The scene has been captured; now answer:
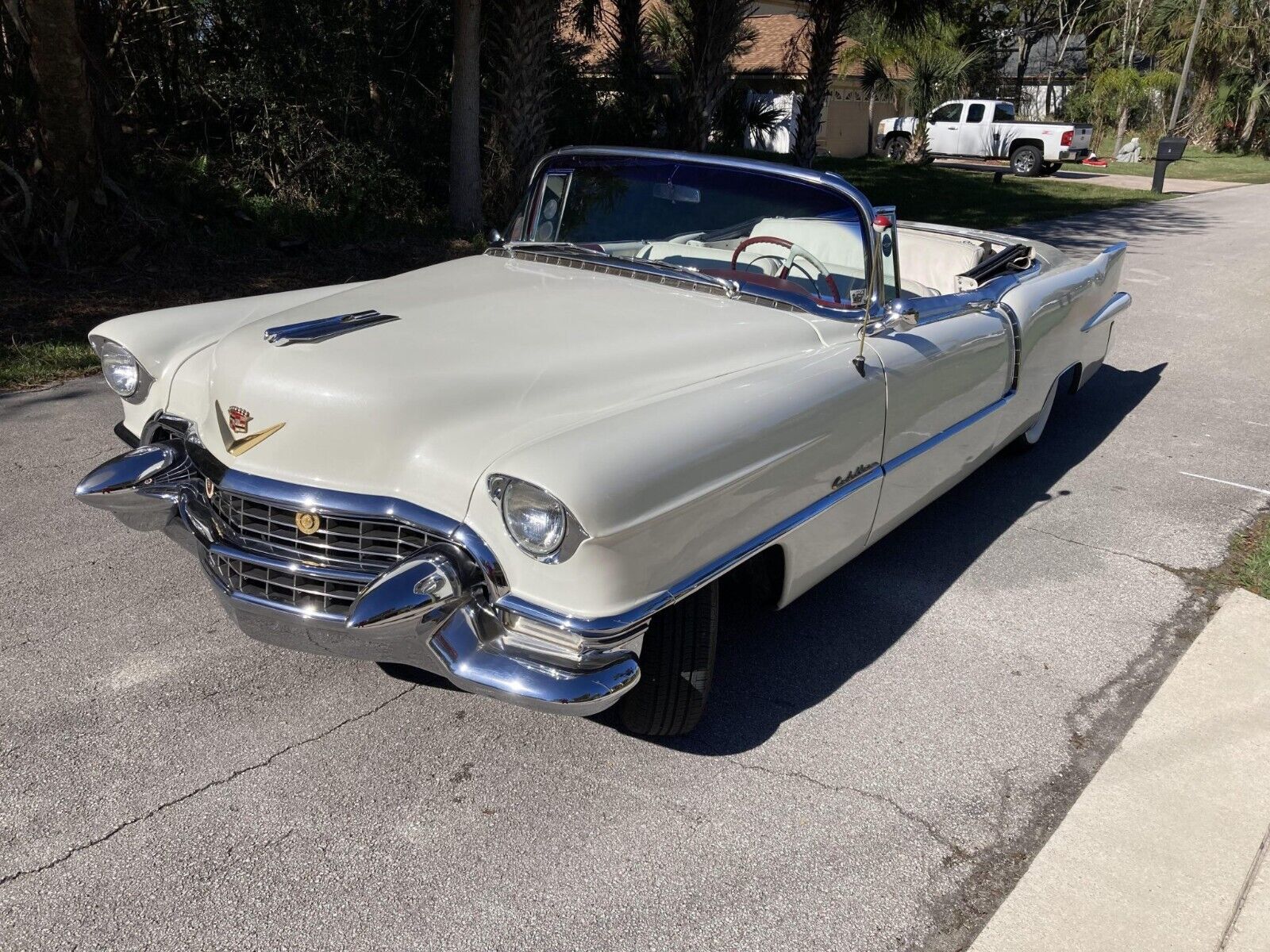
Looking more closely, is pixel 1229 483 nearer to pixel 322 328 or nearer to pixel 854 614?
pixel 854 614

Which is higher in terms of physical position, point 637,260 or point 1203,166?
point 637,260

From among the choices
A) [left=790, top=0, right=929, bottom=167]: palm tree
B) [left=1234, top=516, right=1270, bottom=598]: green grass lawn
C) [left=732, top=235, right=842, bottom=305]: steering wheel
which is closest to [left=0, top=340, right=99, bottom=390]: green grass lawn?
[left=732, top=235, right=842, bottom=305]: steering wheel

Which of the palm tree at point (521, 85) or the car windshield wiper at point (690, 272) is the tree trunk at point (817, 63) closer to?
the palm tree at point (521, 85)

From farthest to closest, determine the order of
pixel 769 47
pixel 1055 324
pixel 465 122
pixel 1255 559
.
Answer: pixel 769 47
pixel 465 122
pixel 1055 324
pixel 1255 559

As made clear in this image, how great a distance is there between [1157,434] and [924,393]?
3.02m

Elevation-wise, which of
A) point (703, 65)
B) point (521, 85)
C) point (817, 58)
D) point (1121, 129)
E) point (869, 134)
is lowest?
point (869, 134)

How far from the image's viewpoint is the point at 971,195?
57.2 feet

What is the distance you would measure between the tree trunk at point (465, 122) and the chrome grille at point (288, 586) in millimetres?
8409

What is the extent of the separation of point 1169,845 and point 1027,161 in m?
24.5

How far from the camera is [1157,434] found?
19.2ft

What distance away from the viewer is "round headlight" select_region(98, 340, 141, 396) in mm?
3414

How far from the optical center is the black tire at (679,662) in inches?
106

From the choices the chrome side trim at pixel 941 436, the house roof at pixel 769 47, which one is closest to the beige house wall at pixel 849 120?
the house roof at pixel 769 47

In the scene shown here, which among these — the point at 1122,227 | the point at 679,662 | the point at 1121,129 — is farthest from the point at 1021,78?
the point at 679,662
